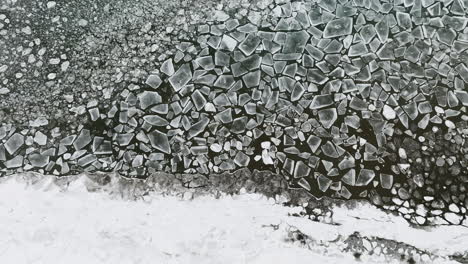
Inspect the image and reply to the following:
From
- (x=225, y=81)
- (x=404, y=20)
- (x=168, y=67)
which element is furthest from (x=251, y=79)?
(x=404, y=20)

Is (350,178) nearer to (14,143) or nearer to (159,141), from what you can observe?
(159,141)

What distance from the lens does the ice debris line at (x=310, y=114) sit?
171cm

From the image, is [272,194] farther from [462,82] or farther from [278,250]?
[462,82]

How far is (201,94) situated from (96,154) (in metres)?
0.41

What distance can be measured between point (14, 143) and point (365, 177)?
1.17m

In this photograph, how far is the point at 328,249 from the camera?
162 cm

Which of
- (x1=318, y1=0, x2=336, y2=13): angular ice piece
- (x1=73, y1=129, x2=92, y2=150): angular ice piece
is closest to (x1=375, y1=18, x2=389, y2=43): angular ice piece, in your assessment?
(x1=318, y1=0, x2=336, y2=13): angular ice piece

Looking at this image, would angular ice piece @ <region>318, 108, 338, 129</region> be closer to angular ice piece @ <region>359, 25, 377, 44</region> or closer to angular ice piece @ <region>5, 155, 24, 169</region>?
angular ice piece @ <region>359, 25, 377, 44</region>

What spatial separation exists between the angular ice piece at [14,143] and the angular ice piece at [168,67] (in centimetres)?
54

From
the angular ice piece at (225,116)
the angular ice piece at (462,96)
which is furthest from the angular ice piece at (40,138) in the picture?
the angular ice piece at (462,96)

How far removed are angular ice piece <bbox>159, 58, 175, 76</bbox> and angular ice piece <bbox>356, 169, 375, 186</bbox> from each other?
2.45ft

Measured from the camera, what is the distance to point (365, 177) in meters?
1.71

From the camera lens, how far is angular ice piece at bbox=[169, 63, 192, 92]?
1.89m

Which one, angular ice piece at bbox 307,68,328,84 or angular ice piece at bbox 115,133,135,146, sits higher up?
angular ice piece at bbox 307,68,328,84
